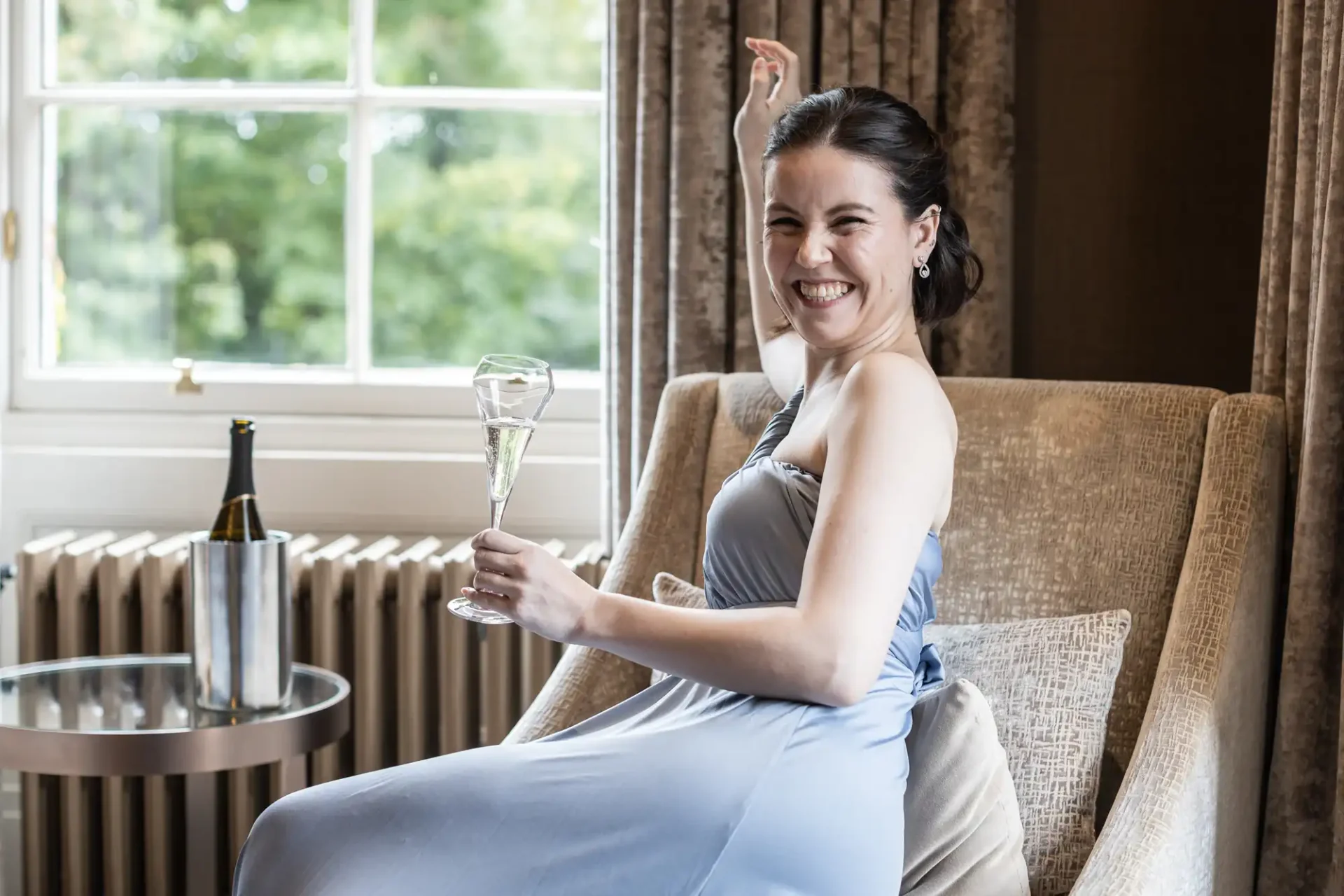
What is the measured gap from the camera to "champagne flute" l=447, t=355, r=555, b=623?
1.24 metres

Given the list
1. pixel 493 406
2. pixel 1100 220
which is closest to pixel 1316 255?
pixel 1100 220

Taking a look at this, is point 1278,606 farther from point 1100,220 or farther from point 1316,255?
point 1100,220

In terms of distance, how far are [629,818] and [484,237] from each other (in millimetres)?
1623

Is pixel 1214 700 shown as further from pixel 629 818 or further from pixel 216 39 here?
pixel 216 39

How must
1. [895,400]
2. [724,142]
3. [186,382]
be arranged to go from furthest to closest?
[186,382] < [724,142] < [895,400]

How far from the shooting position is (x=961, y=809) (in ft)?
4.43

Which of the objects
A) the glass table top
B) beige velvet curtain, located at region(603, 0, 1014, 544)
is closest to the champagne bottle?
the glass table top

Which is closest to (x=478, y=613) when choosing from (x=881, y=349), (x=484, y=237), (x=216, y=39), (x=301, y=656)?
(x=881, y=349)

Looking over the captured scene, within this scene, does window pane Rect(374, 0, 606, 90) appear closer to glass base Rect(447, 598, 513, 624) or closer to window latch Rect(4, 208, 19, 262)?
window latch Rect(4, 208, 19, 262)

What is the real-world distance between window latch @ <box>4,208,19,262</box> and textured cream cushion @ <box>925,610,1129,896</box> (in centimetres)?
202

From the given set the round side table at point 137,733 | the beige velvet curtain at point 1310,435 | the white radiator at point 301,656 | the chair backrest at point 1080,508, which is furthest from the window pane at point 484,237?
the beige velvet curtain at point 1310,435

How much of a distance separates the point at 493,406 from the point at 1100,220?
1.39m

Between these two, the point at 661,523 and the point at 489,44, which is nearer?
the point at 661,523

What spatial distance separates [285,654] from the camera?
1.99 m
